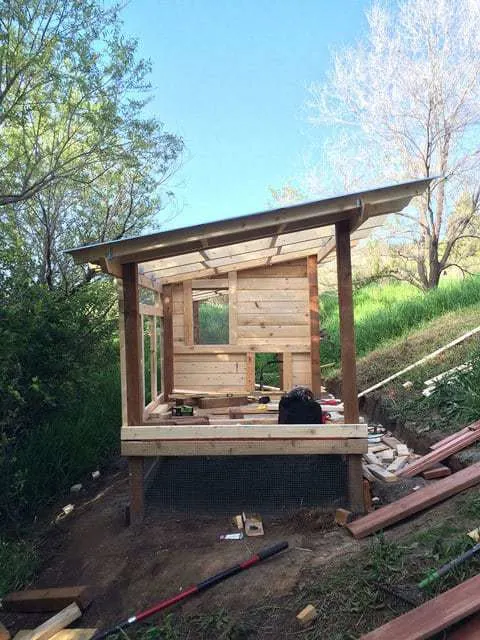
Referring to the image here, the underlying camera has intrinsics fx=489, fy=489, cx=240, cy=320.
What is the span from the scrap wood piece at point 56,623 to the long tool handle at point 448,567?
2395 millimetres

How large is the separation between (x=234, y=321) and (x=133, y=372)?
380 centimetres

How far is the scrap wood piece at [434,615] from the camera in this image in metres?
2.43

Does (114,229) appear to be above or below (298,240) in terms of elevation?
above

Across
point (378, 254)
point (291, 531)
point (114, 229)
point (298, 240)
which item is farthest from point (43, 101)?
point (378, 254)

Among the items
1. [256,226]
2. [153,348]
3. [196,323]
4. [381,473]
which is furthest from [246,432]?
[196,323]

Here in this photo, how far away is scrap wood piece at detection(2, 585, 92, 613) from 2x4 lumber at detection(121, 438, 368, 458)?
119 cm

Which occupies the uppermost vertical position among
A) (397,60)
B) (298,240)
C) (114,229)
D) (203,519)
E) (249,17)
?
(249,17)

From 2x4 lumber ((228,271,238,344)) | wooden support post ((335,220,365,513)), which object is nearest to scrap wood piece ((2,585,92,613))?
wooden support post ((335,220,365,513))

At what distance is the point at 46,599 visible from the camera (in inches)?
146

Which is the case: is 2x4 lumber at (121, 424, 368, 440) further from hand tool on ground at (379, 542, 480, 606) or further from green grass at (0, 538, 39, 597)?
hand tool on ground at (379, 542, 480, 606)

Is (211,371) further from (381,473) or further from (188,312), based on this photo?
(381,473)

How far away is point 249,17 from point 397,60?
4.94m

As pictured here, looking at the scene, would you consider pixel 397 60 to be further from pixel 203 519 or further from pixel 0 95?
pixel 203 519

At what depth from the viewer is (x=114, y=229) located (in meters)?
10.3
